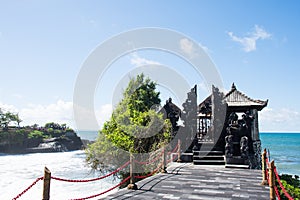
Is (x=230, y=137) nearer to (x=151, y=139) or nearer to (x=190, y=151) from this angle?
(x=190, y=151)

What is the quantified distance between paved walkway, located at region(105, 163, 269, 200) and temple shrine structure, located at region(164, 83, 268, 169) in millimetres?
2178

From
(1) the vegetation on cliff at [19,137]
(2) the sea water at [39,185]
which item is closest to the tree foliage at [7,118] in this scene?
(1) the vegetation on cliff at [19,137]

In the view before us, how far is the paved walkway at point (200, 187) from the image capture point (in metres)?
6.99

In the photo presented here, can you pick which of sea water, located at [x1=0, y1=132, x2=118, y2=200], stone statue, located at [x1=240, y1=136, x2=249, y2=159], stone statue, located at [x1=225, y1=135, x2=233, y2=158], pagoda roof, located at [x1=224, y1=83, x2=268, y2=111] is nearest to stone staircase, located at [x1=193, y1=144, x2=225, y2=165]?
stone statue, located at [x1=225, y1=135, x2=233, y2=158]

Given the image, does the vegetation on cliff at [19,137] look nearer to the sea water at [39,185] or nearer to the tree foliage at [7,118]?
the tree foliage at [7,118]

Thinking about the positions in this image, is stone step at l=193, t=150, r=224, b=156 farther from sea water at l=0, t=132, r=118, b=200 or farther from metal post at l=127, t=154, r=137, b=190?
sea water at l=0, t=132, r=118, b=200

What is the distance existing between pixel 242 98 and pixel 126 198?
14.0 meters

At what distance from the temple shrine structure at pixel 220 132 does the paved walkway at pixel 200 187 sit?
2.18 m

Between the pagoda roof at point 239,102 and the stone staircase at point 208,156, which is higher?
the pagoda roof at point 239,102

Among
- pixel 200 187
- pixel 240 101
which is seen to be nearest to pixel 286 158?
pixel 240 101

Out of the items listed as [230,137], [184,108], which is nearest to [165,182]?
[230,137]

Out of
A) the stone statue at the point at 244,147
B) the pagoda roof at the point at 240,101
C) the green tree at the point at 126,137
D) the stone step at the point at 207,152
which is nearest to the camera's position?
the stone statue at the point at 244,147

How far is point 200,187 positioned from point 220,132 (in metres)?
7.08

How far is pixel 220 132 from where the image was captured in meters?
14.6
